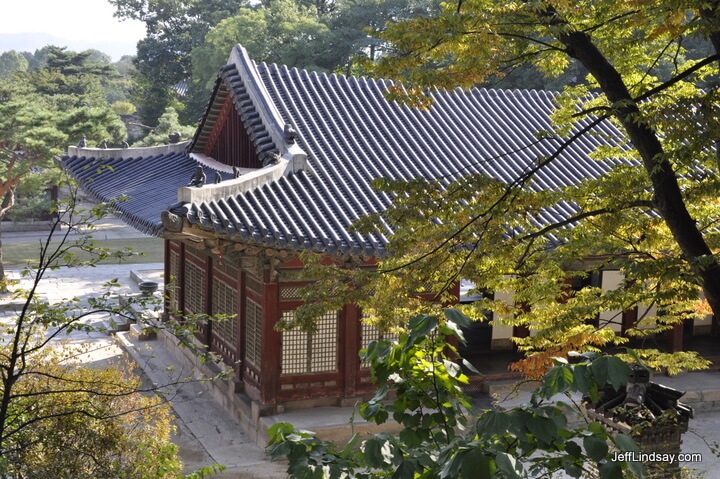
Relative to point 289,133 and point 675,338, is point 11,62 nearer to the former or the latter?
point 289,133

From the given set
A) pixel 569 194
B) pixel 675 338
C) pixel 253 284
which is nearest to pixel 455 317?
pixel 569 194

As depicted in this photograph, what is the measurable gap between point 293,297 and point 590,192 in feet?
19.9

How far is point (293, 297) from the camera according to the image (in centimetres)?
1352

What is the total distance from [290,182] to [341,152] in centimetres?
158

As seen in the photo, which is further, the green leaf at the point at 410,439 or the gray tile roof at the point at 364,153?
the gray tile roof at the point at 364,153

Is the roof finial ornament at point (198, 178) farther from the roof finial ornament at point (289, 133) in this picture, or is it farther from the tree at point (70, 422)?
the tree at point (70, 422)

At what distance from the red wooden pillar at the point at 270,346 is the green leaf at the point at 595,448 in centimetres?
994

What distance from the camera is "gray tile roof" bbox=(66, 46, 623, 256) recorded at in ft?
41.5

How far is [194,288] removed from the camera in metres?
17.6

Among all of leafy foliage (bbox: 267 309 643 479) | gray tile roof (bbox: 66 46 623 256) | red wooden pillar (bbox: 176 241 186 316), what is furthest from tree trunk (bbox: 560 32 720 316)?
red wooden pillar (bbox: 176 241 186 316)

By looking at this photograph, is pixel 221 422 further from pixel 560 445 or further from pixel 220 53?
pixel 220 53

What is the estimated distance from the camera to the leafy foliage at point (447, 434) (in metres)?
3.61

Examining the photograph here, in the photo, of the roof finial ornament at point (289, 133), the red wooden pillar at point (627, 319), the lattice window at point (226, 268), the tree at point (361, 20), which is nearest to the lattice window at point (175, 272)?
the lattice window at point (226, 268)

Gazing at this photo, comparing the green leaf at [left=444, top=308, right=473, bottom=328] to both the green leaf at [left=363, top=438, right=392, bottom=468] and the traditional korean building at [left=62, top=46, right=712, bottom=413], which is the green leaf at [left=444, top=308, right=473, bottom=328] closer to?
the green leaf at [left=363, top=438, right=392, bottom=468]
